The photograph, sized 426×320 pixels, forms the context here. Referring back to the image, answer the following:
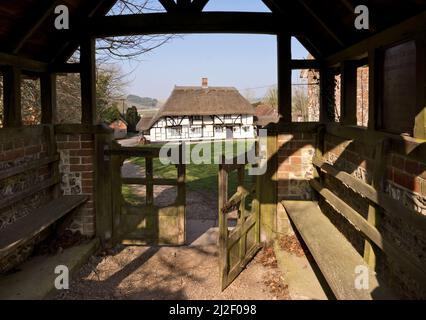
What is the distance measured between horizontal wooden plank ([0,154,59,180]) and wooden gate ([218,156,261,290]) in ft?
8.48

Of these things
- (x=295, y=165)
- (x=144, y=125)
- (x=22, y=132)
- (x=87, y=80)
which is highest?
(x=144, y=125)

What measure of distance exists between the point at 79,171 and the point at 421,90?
501 centimetres

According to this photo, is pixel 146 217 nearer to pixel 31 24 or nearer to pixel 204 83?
pixel 31 24

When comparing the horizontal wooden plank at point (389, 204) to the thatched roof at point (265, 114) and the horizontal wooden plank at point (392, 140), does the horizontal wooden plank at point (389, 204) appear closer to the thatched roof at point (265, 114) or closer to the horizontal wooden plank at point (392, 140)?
the horizontal wooden plank at point (392, 140)

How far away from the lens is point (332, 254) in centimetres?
421

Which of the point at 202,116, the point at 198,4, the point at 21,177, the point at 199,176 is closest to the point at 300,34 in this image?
the point at 198,4

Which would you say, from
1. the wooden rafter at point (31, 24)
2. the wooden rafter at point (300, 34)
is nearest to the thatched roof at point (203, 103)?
the wooden rafter at point (300, 34)

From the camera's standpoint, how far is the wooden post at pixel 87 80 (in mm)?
6109

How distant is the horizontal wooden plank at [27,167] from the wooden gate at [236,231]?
2585 millimetres

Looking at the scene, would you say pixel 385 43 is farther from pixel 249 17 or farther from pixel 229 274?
pixel 229 274

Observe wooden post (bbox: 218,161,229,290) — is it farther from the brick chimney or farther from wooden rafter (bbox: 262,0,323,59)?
the brick chimney

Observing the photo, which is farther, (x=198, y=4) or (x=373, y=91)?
(x=198, y=4)

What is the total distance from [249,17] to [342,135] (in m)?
2.24

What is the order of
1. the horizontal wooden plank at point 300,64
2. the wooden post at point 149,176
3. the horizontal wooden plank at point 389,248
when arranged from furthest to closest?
the wooden post at point 149,176 < the horizontal wooden plank at point 300,64 < the horizontal wooden plank at point 389,248
